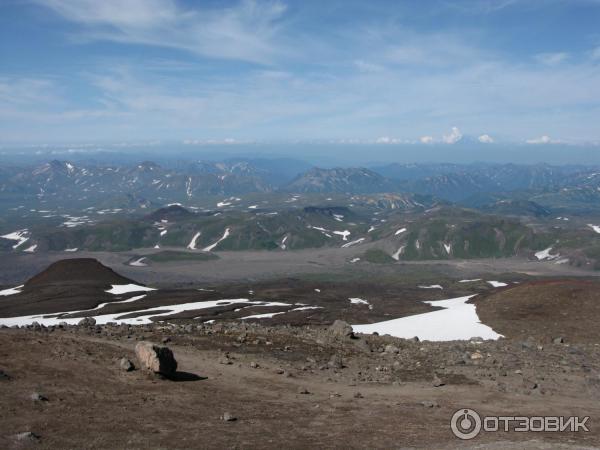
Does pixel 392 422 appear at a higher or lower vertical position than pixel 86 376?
lower

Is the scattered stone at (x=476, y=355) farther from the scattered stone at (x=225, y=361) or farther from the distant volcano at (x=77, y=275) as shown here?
the distant volcano at (x=77, y=275)

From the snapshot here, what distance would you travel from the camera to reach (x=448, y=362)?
1232 inches

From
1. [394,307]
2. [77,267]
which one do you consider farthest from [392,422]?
[77,267]

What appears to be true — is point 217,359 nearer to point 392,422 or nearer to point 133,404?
point 133,404

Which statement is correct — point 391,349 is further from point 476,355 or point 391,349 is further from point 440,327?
point 440,327

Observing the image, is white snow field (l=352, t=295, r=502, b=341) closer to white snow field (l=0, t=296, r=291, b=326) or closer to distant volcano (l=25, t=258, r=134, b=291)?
white snow field (l=0, t=296, r=291, b=326)

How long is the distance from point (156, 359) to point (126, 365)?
61.1 inches

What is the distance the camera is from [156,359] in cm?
2298

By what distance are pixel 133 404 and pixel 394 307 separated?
260 ft

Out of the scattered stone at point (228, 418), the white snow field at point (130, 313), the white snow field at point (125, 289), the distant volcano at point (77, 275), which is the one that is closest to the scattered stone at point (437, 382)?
the scattered stone at point (228, 418)

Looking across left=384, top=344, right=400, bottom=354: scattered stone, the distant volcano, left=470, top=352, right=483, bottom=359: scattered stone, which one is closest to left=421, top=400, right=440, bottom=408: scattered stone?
left=384, top=344, right=400, bottom=354: scattered stone

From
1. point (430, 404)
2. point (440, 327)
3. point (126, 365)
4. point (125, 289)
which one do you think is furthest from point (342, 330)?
point (125, 289)

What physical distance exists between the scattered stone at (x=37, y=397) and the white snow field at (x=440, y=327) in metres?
39.7

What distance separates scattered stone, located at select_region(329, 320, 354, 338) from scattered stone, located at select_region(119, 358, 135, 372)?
1729cm
